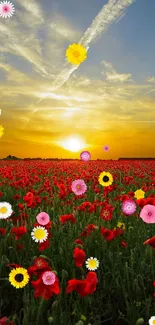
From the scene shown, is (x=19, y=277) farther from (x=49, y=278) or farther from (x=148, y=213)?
(x=148, y=213)

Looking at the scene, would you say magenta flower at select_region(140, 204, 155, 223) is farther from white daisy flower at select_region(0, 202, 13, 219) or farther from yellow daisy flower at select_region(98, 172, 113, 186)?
yellow daisy flower at select_region(98, 172, 113, 186)

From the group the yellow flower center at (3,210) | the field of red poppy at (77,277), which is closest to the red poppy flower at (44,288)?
the field of red poppy at (77,277)

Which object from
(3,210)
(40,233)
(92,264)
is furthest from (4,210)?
(92,264)

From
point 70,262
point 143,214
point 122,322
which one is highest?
point 143,214

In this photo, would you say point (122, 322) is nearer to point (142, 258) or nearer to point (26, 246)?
point (142, 258)

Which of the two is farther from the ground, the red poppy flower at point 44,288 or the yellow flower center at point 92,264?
the yellow flower center at point 92,264

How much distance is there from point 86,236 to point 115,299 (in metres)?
0.87

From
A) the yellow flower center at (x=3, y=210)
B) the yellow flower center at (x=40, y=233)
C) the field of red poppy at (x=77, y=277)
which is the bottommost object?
the field of red poppy at (x=77, y=277)

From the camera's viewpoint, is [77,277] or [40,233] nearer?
[40,233]

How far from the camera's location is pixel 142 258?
357 centimetres

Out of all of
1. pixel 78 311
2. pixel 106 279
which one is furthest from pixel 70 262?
pixel 78 311

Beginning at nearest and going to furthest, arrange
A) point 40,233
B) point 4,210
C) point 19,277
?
1. point 19,277
2. point 40,233
3. point 4,210

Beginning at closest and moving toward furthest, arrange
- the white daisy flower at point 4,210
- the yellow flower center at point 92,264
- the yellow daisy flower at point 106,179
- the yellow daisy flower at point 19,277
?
the yellow daisy flower at point 19,277 → the yellow flower center at point 92,264 → the white daisy flower at point 4,210 → the yellow daisy flower at point 106,179

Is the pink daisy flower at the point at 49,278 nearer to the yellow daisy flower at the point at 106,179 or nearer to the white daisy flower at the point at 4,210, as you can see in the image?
the white daisy flower at the point at 4,210
